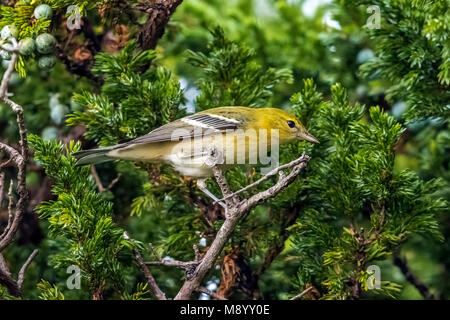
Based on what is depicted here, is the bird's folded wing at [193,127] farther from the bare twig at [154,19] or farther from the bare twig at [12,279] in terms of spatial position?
the bare twig at [12,279]

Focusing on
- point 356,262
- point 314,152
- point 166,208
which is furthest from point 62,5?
point 356,262

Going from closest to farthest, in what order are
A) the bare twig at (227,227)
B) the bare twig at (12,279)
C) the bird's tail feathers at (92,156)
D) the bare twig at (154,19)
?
the bare twig at (227,227)
the bare twig at (12,279)
the bird's tail feathers at (92,156)
the bare twig at (154,19)

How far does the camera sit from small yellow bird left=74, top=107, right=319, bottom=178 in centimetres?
335

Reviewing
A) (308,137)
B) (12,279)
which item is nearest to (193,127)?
(308,137)

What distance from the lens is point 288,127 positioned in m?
3.48

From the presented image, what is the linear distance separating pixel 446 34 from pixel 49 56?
213 centimetres

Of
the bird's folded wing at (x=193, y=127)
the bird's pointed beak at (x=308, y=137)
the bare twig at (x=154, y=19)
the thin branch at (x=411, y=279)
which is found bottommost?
the thin branch at (x=411, y=279)

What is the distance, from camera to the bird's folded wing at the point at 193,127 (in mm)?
3357

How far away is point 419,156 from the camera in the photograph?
4.60 m

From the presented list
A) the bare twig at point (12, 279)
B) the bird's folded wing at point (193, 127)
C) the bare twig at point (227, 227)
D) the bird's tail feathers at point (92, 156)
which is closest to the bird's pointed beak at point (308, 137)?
the bird's folded wing at point (193, 127)

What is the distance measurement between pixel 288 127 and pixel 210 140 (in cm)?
43

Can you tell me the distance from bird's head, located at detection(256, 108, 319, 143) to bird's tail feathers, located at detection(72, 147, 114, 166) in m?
0.89

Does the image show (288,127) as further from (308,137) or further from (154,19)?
(154,19)
